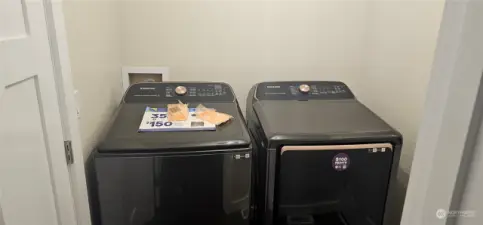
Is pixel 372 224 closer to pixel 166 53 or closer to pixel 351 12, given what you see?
pixel 351 12

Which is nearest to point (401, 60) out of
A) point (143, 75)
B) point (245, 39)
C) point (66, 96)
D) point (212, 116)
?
point (245, 39)

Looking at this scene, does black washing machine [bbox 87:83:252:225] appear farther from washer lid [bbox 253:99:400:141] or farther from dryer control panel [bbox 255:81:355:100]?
dryer control panel [bbox 255:81:355:100]

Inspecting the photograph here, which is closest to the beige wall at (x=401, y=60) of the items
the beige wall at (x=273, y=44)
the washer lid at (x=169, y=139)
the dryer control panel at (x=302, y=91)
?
the beige wall at (x=273, y=44)

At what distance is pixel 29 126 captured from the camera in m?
0.98

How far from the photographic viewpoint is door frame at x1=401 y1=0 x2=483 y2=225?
0.46 m

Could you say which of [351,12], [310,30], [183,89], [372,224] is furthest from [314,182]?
[351,12]

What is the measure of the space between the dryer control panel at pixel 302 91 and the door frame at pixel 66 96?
102cm

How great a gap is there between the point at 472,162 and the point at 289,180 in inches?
42.1

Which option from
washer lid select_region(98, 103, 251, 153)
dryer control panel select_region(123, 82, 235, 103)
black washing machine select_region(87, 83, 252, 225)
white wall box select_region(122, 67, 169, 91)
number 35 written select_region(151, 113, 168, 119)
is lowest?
black washing machine select_region(87, 83, 252, 225)

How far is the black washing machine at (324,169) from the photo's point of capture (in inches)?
58.7

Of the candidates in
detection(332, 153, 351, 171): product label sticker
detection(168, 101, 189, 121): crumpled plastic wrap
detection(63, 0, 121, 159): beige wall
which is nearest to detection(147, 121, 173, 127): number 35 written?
detection(168, 101, 189, 121): crumpled plastic wrap

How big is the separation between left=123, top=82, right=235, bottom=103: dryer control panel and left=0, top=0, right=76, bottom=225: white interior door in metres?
0.76

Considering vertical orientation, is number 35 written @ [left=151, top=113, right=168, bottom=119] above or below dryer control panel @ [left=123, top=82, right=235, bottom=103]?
below

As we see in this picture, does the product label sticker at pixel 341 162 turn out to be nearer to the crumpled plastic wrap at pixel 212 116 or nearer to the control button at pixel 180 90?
the crumpled plastic wrap at pixel 212 116
